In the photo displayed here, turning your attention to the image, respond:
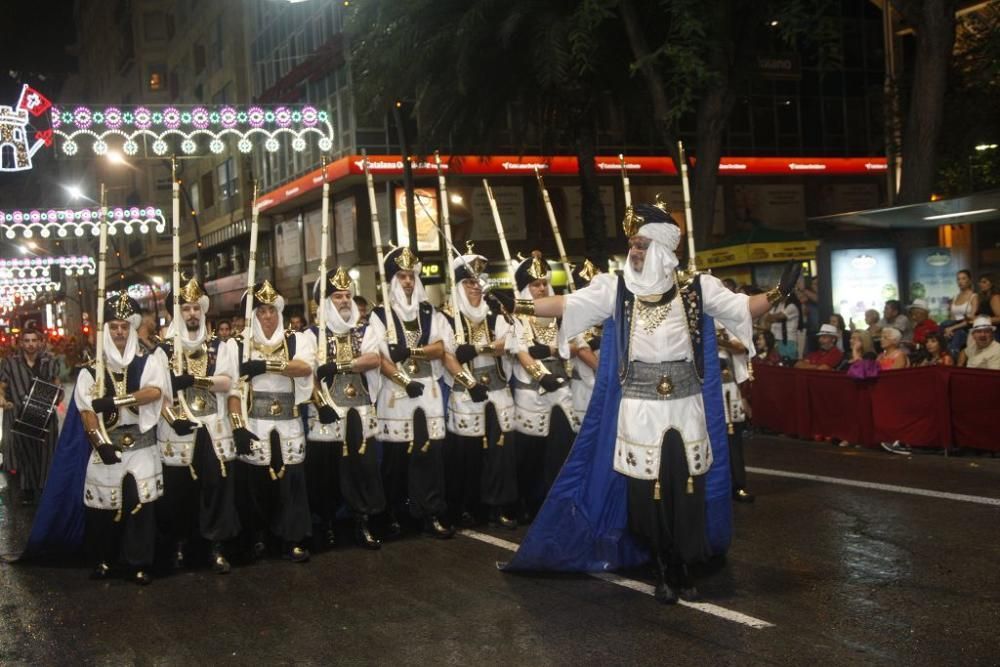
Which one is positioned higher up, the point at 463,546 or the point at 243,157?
the point at 243,157

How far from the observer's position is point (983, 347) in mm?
12266

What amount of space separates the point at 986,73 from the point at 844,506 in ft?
47.7

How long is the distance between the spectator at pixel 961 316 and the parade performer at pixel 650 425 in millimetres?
7968

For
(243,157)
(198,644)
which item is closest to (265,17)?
(243,157)

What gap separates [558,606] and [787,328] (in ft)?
38.1

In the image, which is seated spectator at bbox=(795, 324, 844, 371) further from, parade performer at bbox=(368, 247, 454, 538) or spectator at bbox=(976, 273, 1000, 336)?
parade performer at bbox=(368, 247, 454, 538)

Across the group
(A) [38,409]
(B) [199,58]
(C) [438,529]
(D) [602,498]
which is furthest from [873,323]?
(B) [199,58]

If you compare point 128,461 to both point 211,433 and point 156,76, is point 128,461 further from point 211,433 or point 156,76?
point 156,76

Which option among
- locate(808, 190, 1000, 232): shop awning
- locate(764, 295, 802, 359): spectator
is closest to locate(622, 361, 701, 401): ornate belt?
locate(808, 190, 1000, 232): shop awning

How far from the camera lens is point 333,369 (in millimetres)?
8445

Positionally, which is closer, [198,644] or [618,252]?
[198,644]

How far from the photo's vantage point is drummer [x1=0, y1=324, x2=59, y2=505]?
12.7 metres

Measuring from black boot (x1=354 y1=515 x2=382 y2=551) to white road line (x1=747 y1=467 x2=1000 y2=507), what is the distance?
448 centimetres

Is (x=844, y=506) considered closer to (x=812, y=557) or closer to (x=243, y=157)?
(x=812, y=557)
